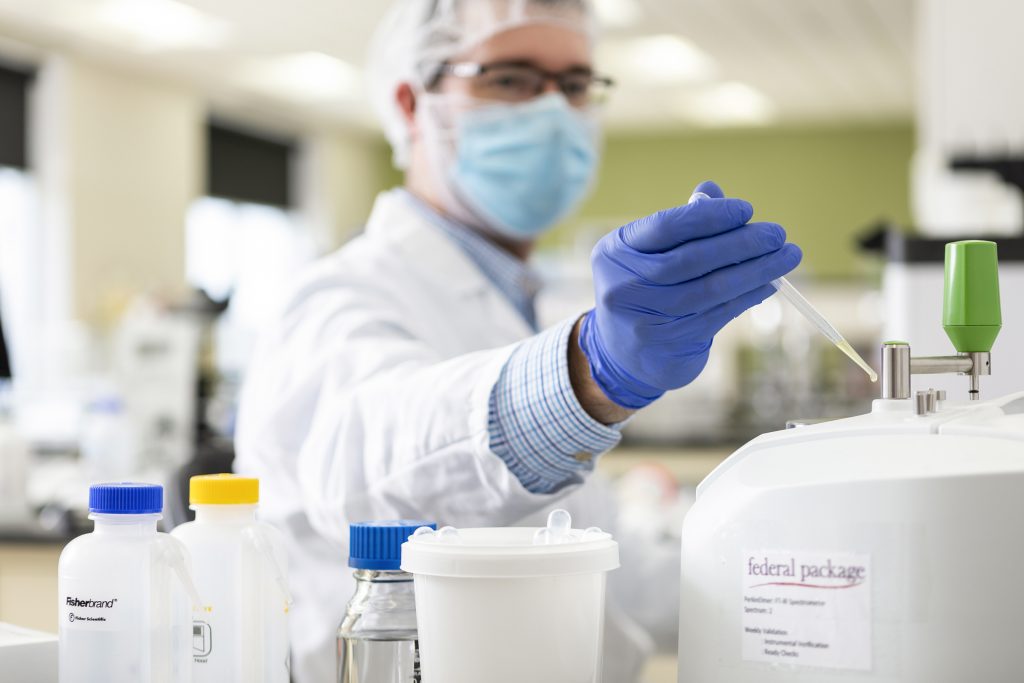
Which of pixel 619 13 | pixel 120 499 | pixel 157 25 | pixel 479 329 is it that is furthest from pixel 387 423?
pixel 157 25

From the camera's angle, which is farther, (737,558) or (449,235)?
(449,235)

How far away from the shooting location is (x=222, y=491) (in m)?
0.72

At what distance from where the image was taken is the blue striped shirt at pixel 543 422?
2.60 feet

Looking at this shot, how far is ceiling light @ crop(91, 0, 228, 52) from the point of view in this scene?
17.2ft

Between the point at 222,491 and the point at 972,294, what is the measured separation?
46 cm

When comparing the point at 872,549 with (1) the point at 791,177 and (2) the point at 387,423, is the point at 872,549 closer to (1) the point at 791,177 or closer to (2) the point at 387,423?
(2) the point at 387,423

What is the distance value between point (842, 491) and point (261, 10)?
443 cm

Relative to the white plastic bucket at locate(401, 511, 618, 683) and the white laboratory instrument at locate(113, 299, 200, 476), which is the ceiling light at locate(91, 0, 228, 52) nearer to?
the white laboratory instrument at locate(113, 299, 200, 476)

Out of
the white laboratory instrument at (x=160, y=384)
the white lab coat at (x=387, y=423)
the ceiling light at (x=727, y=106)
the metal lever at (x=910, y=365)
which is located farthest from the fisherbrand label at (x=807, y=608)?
the ceiling light at (x=727, y=106)

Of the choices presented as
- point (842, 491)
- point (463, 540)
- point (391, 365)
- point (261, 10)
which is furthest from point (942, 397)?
point (261, 10)

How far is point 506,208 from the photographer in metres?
1.47

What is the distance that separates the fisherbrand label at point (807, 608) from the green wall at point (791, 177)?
26.0 feet

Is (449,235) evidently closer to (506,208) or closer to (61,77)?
(506,208)

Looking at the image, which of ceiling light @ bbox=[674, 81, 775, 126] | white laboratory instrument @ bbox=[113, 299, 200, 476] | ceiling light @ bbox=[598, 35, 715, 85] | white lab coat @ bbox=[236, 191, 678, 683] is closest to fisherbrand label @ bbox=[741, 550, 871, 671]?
white lab coat @ bbox=[236, 191, 678, 683]
